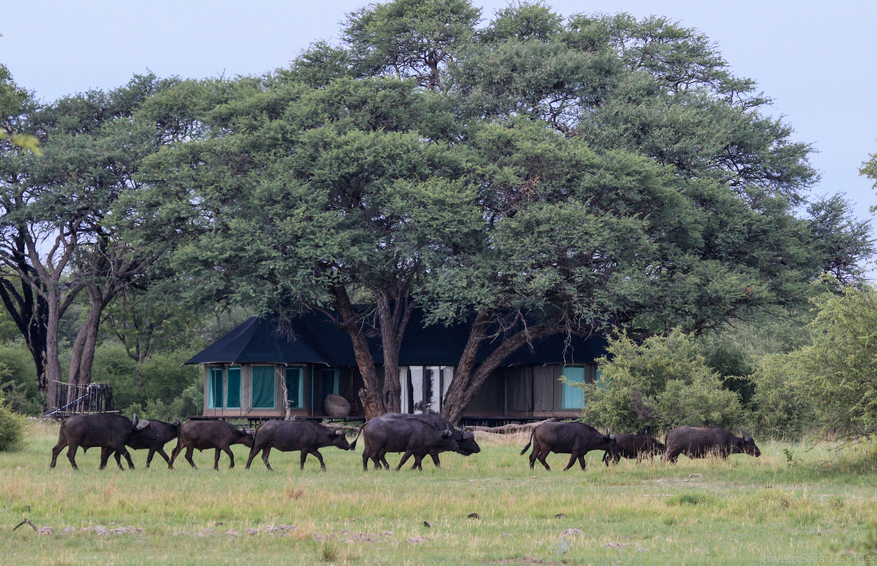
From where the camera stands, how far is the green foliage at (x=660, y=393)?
26094mm

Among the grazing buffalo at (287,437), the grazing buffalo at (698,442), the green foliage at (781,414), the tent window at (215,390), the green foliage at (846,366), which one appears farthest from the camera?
the tent window at (215,390)

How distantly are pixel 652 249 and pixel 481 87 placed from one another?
403 inches

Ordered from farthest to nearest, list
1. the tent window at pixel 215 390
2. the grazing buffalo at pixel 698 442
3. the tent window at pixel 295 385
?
1. the tent window at pixel 295 385
2. the tent window at pixel 215 390
3. the grazing buffalo at pixel 698 442

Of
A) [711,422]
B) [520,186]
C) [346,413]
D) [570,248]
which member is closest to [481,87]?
[520,186]

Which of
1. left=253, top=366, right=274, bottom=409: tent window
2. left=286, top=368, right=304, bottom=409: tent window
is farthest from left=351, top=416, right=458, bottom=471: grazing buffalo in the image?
left=286, top=368, right=304, bottom=409: tent window

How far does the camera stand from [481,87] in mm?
38969

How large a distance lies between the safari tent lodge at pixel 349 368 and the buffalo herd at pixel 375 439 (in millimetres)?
17422

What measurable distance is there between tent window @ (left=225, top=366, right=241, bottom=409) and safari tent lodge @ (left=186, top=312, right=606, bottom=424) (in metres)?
0.04

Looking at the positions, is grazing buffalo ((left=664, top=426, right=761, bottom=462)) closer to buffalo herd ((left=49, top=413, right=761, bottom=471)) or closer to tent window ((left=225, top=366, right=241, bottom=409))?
buffalo herd ((left=49, top=413, right=761, bottom=471))

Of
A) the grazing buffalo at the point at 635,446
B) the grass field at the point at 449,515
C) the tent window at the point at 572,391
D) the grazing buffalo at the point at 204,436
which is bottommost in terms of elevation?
the grass field at the point at 449,515

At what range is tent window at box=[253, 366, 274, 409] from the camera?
40.7 m

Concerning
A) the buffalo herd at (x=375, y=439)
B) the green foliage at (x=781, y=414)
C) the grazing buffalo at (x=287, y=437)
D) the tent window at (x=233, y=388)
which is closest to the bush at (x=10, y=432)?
the buffalo herd at (x=375, y=439)

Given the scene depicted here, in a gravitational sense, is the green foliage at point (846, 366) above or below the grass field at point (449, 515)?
above

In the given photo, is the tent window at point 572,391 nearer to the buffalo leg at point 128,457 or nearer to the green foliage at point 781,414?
the green foliage at point 781,414
